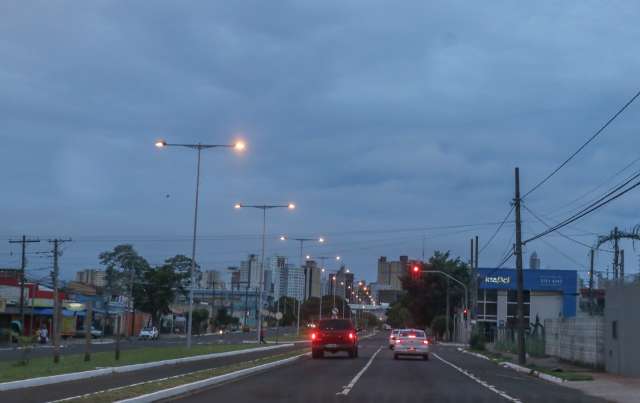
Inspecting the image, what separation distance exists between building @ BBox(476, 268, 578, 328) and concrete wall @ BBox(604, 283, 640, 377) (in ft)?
185

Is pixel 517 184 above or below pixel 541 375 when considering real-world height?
above

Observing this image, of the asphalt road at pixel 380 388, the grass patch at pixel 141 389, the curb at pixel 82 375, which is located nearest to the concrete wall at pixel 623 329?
the asphalt road at pixel 380 388

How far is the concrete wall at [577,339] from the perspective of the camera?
36.0 metres

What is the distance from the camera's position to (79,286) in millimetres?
98375

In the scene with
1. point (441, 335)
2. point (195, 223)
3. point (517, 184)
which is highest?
point (517, 184)

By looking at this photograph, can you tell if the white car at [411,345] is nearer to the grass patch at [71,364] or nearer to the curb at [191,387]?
the grass patch at [71,364]

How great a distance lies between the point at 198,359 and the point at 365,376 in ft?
34.8

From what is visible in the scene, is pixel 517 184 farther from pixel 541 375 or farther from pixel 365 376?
pixel 365 376

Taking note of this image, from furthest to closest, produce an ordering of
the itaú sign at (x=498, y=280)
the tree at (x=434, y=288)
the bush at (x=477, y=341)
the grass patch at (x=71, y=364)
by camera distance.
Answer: the tree at (x=434, y=288) < the itaú sign at (x=498, y=280) < the bush at (x=477, y=341) < the grass patch at (x=71, y=364)

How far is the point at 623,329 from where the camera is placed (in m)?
32.4

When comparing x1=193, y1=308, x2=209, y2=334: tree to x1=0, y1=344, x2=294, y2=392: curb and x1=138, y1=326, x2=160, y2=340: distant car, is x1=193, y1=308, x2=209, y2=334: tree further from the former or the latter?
x1=0, y1=344, x2=294, y2=392: curb

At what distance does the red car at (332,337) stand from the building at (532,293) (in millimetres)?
49662

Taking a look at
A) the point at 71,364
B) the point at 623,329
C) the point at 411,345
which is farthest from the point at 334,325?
the point at 71,364

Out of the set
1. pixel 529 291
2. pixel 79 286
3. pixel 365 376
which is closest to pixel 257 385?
pixel 365 376
